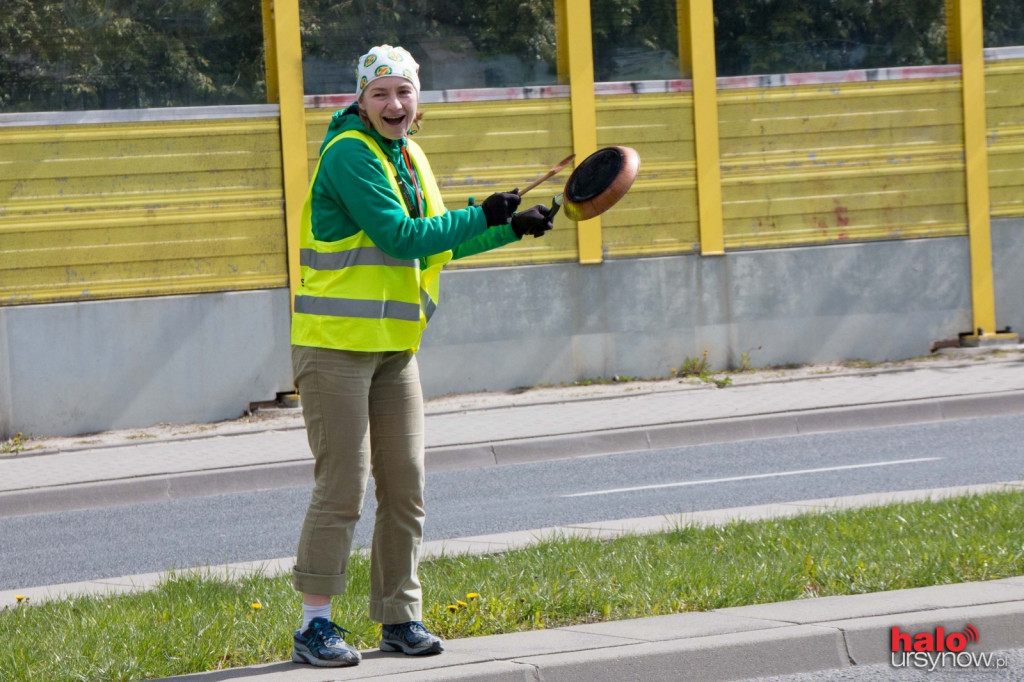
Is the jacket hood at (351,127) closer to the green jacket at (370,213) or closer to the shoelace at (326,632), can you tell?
the green jacket at (370,213)

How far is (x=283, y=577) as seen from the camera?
566 centimetres

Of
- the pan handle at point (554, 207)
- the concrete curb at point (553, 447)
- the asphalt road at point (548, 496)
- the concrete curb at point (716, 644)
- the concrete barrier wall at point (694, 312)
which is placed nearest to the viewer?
the concrete curb at point (716, 644)

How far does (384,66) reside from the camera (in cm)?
428

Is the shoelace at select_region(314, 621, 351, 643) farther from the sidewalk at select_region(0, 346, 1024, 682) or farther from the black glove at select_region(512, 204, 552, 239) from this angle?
the black glove at select_region(512, 204, 552, 239)

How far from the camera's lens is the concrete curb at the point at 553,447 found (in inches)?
390

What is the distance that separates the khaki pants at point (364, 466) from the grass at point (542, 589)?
34 centimetres

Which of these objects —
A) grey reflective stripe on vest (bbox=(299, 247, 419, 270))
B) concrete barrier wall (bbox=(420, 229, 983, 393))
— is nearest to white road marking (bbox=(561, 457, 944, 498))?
grey reflective stripe on vest (bbox=(299, 247, 419, 270))

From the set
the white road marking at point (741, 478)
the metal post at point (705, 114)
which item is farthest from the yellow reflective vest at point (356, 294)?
the metal post at point (705, 114)

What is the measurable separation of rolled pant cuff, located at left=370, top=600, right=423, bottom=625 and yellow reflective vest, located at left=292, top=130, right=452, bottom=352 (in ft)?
2.76

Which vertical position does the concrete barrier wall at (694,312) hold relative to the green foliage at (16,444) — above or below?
above

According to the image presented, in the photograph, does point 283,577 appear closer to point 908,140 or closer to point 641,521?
point 641,521

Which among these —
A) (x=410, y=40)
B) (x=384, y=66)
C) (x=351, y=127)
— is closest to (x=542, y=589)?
(x=351, y=127)

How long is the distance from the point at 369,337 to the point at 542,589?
1329 millimetres

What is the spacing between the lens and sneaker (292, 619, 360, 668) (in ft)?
13.7
